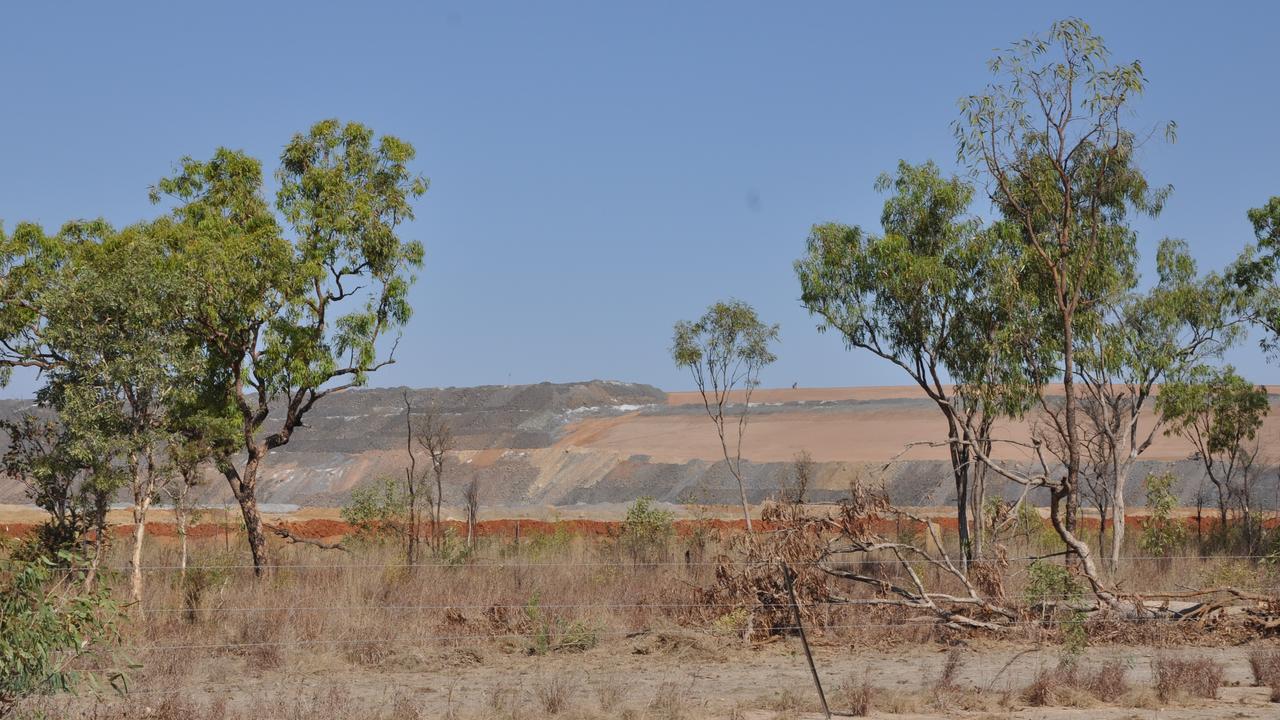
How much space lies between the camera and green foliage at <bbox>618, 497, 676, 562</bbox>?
23.2 m

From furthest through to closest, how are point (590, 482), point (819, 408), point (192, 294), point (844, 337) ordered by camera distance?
point (819, 408), point (590, 482), point (844, 337), point (192, 294)

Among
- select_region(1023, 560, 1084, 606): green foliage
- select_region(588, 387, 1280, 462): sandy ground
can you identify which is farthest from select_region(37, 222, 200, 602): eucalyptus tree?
select_region(588, 387, 1280, 462): sandy ground

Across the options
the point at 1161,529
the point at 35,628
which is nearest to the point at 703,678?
the point at 35,628

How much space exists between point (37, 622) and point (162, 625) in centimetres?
799

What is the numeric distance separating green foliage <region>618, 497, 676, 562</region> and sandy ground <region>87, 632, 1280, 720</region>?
24.8ft

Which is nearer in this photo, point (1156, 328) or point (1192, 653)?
point (1192, 653)

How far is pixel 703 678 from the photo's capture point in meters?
13.6

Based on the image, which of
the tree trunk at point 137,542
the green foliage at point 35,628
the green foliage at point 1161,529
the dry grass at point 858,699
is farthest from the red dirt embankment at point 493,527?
the green foliage at point 35,628

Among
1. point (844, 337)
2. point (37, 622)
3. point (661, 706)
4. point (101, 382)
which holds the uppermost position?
point (844, 337)

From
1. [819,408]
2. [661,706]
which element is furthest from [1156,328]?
[819,408]

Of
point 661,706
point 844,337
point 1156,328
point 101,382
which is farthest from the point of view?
point 1156,328

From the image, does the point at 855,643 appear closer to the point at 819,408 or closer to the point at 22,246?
the point at 22,246

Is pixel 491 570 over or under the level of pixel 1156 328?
under

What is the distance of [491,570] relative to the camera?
19.4 m
